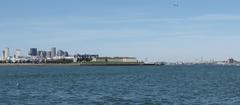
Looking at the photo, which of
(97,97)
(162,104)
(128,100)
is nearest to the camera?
(162,104)

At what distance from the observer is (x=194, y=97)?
75.8 meters

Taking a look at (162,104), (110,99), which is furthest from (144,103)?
(110,99)

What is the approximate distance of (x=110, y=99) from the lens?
72.1 m

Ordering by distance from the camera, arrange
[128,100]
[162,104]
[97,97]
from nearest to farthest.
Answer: [162,104] < [128,100] < [97,97]

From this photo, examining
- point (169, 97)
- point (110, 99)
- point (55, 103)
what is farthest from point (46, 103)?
point (169, 97)

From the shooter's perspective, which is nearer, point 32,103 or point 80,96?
point 32,103

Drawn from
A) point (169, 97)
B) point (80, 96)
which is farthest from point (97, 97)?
point (169, 97)

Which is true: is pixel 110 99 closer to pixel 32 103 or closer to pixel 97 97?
pixel 97 97

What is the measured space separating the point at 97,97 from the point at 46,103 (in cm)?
1040

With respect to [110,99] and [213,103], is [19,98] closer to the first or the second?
[110,99]

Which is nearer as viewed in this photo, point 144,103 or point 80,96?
point 144,103

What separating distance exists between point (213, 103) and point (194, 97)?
8.57m

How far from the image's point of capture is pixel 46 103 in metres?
66.4

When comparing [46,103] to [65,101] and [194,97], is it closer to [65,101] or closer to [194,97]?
[65,101]
